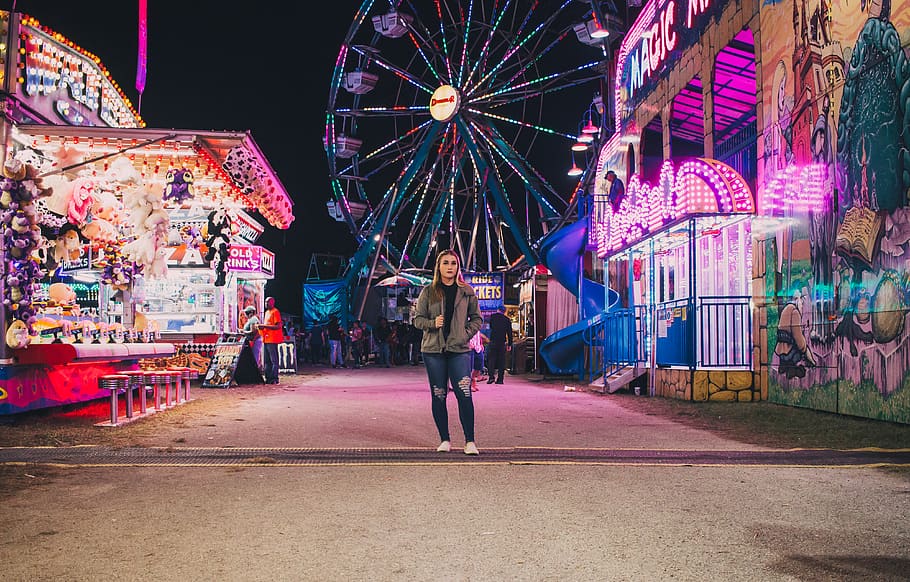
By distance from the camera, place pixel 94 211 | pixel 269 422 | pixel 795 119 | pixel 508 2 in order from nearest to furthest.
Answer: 1. pixel 269 422
2. pixel 795 119
3. pixel 94 211
4. pixel 508 2

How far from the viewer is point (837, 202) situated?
9.66 m

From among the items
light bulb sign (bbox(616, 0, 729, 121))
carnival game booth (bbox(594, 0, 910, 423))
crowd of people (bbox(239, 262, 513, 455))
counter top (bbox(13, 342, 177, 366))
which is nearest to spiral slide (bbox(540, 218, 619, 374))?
crowd of people (bbox(239, 262, 513, 455))

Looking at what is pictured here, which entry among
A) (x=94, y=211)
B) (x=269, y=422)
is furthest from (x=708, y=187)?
(x=94, y=211)

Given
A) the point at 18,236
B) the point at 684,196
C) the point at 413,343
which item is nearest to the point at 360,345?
the point at 413,343

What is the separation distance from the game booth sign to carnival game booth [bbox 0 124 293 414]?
0.06ft

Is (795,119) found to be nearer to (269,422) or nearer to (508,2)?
(269,422)

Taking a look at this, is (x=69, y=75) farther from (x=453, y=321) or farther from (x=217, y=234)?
(x=453, y=321)

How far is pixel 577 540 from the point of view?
13.6ft

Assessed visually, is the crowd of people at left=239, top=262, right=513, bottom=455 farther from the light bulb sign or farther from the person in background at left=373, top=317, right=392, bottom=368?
the light bulb sign

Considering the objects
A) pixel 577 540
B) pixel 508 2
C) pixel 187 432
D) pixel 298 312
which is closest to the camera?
pixel 577 540

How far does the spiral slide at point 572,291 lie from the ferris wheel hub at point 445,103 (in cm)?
708

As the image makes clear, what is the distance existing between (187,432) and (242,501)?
4.06m

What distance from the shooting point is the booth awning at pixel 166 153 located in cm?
1023

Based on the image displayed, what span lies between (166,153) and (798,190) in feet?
28.6
